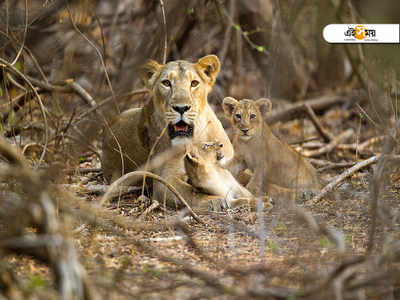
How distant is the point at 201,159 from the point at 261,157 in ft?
2.20

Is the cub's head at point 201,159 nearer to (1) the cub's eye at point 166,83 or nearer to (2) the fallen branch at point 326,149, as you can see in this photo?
(1) the cub's eye at point 166,83

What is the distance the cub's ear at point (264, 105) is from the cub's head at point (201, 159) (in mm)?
650

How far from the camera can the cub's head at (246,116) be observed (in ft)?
17.1

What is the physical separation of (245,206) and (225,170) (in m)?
0.42

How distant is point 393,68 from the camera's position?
18.5 ft

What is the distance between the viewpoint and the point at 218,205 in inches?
186

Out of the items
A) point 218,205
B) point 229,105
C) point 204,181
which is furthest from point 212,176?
point 229,105

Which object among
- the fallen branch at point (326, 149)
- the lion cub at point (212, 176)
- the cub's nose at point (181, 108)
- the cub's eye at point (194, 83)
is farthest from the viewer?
the fallen branch at point (326, 149)

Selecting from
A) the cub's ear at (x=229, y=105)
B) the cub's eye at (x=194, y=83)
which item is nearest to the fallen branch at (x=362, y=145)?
the cub's ear at (x=229, y=105)

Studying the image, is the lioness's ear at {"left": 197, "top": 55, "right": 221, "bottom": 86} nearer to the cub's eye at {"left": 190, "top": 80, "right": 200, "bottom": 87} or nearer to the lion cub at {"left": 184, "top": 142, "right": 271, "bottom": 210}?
the cub's eye at {"left": 190, "top": 80, "right": 200, "bottom": 87}

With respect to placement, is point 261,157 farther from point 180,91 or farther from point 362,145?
point 362,145

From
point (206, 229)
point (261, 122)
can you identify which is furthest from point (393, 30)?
point (206, 229)

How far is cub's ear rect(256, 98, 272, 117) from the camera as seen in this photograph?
5266 mm

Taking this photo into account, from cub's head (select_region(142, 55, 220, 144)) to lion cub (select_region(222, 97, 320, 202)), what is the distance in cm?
38
